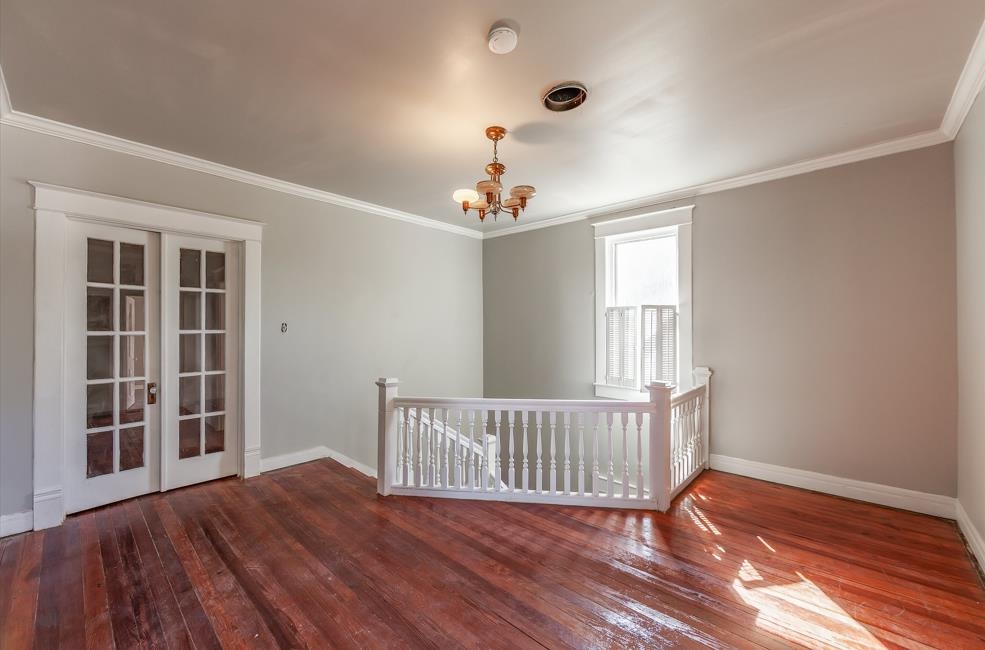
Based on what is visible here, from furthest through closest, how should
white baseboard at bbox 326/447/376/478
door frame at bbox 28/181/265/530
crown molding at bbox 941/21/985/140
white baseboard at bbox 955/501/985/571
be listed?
1. white baseboard at bbox 326/447/376/478
2. door frame at bbox 28/181/265/530
3. white baseboard at bbox 955/501/985/571
4. crown molding at bbox 941/21/985/140

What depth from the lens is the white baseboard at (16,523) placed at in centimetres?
259

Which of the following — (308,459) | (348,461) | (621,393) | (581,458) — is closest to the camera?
(581,458)

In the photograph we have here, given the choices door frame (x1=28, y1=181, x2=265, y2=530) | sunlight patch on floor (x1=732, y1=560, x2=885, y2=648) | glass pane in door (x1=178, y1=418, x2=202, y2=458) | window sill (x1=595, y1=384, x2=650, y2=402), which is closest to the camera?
sunlight patch on floor (x1=732, y1=560, x2=885, y2=648)

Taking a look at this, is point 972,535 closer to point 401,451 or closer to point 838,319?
point 838,319

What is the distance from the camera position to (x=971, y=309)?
2475mm

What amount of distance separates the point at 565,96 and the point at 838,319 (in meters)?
2.79

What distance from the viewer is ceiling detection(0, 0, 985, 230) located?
1781 millimetres

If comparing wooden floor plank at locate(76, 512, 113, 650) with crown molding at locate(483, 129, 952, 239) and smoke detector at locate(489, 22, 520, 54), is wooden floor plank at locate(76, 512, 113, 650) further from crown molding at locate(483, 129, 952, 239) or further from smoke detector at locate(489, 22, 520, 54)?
crown molding at locate(483, 129, 952, 239)

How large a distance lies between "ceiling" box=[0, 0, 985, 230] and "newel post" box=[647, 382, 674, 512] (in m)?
1.86

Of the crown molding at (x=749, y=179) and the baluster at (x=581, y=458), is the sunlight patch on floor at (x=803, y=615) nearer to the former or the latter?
the baluster at (x=581, y=458)

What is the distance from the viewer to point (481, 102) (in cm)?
245

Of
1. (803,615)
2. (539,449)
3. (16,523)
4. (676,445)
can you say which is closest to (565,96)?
(539,449)

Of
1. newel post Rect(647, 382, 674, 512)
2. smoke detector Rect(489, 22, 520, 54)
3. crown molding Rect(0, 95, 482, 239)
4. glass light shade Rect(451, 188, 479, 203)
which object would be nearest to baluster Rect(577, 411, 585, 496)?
newel post Rect(647, 382, 674, 512)

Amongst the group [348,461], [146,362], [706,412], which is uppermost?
[146,362]
